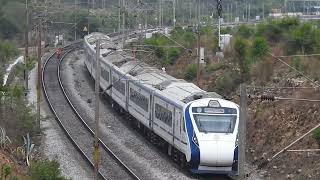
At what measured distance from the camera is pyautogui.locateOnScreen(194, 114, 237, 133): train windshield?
921 inches

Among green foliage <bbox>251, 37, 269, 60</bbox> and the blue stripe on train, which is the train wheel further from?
green foliage <bbox>251, 37, 269, 60</bbox>

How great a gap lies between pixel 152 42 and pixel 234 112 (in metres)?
31.7

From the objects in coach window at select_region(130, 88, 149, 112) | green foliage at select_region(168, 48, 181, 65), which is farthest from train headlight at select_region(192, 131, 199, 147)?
green foliage at select_region(168, 48, 181, 65)

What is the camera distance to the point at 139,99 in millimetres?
31500

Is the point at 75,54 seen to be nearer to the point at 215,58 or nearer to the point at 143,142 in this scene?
the point at 215,58

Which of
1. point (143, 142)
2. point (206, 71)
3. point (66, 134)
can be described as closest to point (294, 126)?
point (143, 142)

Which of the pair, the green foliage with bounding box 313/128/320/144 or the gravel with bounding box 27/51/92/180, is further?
the gravel with bounding box 27/51/92/180

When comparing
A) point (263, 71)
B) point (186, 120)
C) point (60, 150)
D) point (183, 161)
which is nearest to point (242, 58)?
point (263, 71)

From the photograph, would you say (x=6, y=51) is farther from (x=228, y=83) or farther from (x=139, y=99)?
(x=139, y=99)

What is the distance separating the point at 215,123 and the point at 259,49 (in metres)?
12.3

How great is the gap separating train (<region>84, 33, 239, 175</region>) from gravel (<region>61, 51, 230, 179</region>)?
43cm

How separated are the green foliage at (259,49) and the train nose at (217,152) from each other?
41.2 feet

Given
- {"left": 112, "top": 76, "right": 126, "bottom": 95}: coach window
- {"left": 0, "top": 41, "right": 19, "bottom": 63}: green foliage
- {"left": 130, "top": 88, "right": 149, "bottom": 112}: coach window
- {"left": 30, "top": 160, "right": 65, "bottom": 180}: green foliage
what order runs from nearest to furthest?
{"left": 30, "top": 160, "right": 65, "bottom": 180}: green foliage → {"left": 130, "top": 88, "right": 149, "bottom": 112}: coach window → {"left": 112, "top": 76, "right": 126, "bottom": 95}: coach window → {"left": 0, "top": 41, "right": 19, "bottom": 63}: green foliage

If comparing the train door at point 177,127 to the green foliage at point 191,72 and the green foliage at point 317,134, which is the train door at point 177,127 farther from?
the green foliage at point 191,72
